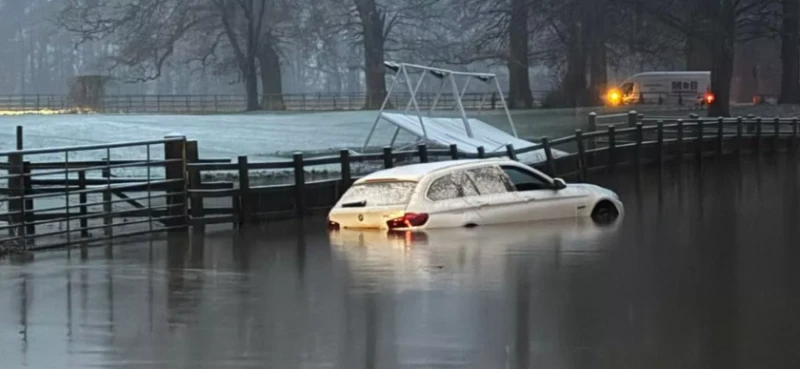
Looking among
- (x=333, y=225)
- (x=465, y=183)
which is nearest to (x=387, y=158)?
(x=333, y=225)

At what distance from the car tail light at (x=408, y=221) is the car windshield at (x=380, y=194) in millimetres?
250

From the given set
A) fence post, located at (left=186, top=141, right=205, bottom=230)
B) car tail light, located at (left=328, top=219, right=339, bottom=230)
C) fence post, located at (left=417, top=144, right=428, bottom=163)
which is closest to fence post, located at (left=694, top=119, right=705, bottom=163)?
fence post, located at (left=417, top=144, right=428, bottom=163)

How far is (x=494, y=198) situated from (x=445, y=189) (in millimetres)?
1030

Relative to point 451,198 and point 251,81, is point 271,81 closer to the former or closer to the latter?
point 251,81

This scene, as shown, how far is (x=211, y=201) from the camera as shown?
24734mm

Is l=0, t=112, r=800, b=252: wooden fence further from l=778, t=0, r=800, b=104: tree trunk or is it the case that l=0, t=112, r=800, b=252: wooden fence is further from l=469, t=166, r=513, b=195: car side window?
A: l=778, t=0, r=800, b=104: tree trunk

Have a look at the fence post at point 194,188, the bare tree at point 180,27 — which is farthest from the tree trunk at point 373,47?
the fence post at point 194,188

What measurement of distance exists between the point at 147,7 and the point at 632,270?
52680 millimetres

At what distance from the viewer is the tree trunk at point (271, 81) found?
239 feet

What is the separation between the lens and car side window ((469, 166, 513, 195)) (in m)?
20.2

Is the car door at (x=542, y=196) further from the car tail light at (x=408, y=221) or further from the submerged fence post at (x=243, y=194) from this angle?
the submerged fence post at (x=243, y=194)

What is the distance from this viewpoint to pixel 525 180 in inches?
840

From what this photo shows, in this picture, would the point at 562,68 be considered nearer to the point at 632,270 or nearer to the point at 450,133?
the point at 450,133

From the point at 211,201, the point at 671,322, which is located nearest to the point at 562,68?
the point at 211,201
